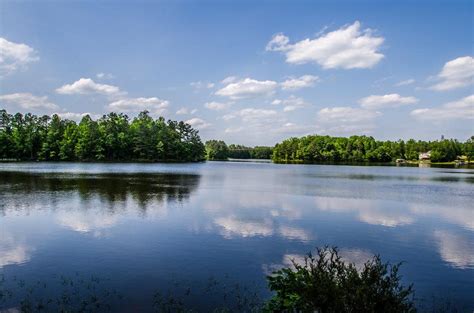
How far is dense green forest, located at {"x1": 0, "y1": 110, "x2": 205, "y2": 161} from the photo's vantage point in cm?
11462

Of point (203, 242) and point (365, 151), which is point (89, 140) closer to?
point (203, 242)

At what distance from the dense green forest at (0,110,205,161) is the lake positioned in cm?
9304

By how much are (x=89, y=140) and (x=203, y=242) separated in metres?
112

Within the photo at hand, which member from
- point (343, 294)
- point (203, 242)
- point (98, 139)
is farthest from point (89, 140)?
point (343, 294)

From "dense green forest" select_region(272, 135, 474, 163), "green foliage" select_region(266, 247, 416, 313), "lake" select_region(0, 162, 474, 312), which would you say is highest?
"dense green forest" select_region(272, 135, 474, 163)

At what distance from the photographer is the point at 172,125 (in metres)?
147

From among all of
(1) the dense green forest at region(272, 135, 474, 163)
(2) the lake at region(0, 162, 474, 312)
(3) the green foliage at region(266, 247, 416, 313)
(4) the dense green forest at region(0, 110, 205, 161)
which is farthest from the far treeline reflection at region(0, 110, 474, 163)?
(3) the green foliage at region(266, 247, 416, 313)

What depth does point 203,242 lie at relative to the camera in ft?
53.7

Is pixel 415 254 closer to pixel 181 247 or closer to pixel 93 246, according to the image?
pixel 181 247

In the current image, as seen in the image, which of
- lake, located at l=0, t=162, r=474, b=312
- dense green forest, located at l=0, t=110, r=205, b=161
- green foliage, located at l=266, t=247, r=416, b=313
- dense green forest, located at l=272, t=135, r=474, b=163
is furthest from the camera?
dense green forest, located at l=272, t=135, r=474, b=163

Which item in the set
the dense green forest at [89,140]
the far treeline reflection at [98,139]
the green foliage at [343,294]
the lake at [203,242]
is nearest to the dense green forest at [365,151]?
the far treeline reflection at [98,139]

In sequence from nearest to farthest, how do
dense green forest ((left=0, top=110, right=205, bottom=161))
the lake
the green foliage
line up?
the green foliage
the lake
dense green forest ((left=0, top=110, right=205, bottom=161))

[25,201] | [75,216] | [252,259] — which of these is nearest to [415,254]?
[252,259]

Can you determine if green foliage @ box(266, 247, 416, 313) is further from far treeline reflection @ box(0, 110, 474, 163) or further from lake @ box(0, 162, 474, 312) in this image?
far treeline reflection @ box(0, 110, 474, 163)
